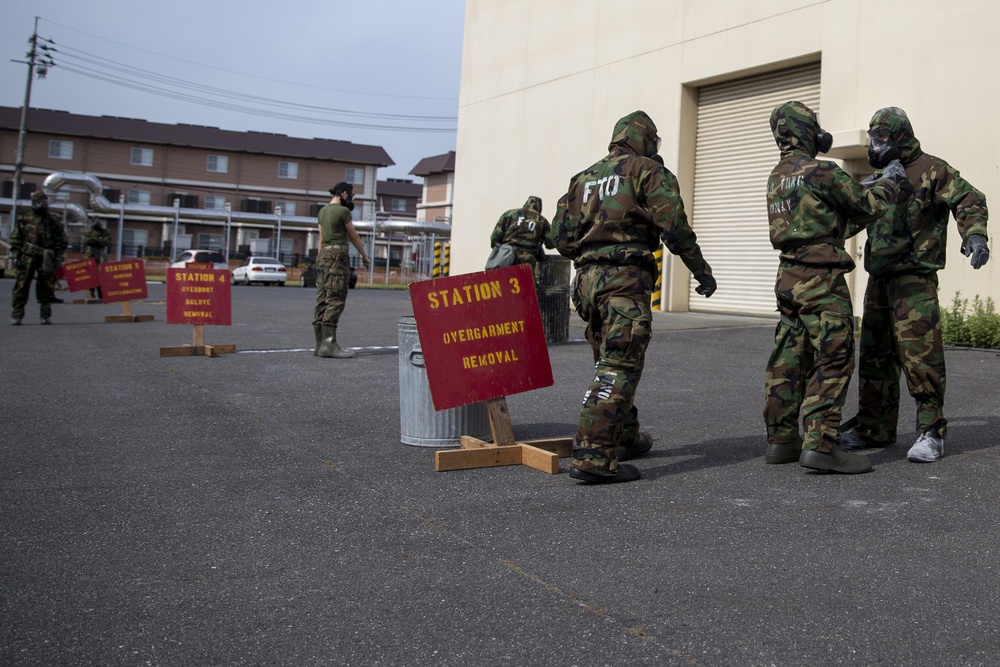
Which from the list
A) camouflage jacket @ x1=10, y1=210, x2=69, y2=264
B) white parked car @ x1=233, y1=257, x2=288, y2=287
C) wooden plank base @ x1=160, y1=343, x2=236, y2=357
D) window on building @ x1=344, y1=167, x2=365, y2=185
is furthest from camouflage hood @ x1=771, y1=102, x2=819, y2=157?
window on building @ x1=344, y1=167, x2=365, y2=185

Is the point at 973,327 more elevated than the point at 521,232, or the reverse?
the point at 521,232

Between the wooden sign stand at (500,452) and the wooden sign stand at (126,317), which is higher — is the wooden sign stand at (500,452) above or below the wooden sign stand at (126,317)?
below

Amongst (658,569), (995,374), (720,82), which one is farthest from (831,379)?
(720,82)

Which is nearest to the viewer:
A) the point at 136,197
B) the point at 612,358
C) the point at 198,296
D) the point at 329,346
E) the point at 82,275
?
the point at 612,358

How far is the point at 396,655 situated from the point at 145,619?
94 cm

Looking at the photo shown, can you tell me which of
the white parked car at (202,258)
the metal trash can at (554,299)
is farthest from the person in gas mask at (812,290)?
the white parked car at (202,258)

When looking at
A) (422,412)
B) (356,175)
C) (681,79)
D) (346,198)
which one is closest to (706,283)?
(422,412)

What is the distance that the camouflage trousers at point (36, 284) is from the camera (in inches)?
608

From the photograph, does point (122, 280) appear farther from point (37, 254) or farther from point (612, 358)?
point (612, 358)

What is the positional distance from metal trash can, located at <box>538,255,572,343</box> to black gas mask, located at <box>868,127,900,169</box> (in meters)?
7.47

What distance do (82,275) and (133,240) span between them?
162 feet

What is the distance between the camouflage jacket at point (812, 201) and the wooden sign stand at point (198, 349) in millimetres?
7778

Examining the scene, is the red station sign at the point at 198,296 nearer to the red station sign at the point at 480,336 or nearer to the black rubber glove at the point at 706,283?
the red station sign at the point at 480,336

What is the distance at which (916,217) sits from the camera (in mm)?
6051
